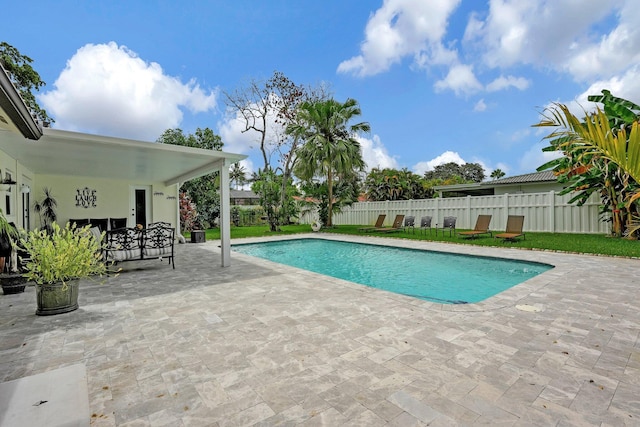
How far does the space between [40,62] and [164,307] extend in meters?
20.2

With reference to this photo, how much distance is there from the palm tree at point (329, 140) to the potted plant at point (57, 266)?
43.9 ft

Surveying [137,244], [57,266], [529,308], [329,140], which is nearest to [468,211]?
[329,140]

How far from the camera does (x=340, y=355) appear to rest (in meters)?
3.06

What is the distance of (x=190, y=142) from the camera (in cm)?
2333

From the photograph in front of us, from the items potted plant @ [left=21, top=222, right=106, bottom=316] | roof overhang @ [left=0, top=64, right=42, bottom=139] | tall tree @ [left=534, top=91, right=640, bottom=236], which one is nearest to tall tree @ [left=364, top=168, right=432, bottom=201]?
tall tree @ [left=534, top=91, right=640, bottom=236]

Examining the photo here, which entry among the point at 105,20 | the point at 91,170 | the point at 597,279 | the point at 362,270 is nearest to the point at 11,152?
the point at 91,170

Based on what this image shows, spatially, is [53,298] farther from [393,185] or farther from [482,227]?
[393,185]

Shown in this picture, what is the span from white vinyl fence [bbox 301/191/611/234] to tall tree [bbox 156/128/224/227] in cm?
1179

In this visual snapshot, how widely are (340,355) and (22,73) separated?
21984 millimetres

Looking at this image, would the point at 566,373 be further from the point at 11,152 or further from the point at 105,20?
the point at 105,20

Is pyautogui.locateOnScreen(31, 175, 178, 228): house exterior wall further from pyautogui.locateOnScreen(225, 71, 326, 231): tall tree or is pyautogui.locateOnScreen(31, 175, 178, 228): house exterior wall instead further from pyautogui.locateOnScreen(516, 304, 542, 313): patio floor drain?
pyautogui.locateOnScreen(516, 304, 542, 313): patio floor drain

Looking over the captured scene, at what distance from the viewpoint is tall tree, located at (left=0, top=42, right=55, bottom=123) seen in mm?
15656

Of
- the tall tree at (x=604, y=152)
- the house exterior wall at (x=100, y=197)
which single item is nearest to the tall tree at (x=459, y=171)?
the tall tree at (x=604, y=152)

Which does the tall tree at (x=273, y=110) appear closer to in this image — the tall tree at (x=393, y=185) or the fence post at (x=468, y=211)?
the tall tree at (x=393, y=185)
